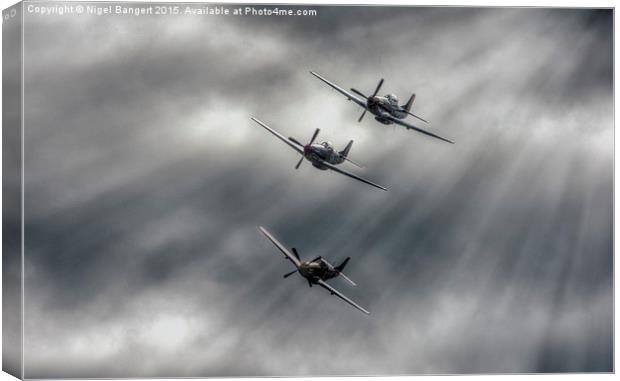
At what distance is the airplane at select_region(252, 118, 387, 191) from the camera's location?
6291cm

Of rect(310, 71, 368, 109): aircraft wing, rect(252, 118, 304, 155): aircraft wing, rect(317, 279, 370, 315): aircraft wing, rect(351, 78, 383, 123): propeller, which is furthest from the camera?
rect(317, 279, 370, 315): aircraft wing

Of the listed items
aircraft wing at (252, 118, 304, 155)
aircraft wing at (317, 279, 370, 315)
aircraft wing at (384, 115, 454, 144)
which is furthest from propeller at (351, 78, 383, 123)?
aircraft wing at (317, 279, 370, 315)

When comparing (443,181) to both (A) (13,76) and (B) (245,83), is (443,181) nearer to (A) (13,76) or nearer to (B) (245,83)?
(B) (245,83)

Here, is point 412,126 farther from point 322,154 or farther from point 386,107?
point 322,154

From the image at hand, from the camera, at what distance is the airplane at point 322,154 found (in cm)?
6291

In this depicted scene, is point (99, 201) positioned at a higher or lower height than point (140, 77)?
lower

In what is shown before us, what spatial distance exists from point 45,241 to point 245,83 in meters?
11.4

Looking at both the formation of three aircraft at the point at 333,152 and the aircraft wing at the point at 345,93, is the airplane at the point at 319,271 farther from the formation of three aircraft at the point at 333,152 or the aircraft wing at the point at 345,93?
the aircraft wing at the point at 345,93

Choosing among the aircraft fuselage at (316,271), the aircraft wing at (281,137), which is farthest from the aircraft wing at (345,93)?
the aircraft fuselage at (316,271)

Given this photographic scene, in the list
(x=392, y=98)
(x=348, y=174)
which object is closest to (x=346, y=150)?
(x=348, y=174)

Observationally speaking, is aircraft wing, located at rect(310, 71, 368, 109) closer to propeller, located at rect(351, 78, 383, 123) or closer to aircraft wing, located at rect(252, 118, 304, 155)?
propeller, located at rect(351, 78, 383, 123)

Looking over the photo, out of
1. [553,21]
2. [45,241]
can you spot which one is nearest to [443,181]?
[553,21]

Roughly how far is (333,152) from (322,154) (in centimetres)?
55

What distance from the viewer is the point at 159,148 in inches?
2387
